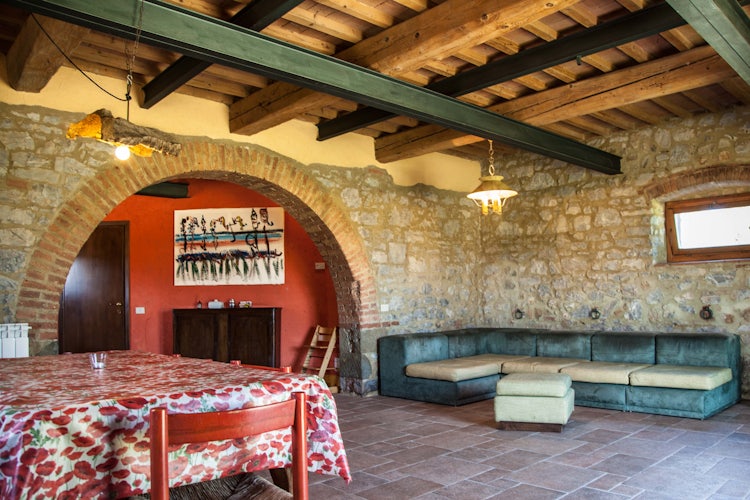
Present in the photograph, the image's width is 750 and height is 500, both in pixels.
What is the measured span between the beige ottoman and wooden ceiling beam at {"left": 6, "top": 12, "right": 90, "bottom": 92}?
4.00 meters

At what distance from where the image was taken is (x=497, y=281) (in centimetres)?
786

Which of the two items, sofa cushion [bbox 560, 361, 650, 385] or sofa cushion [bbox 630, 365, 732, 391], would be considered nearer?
sofa cushion [bbox 630, 365, 732, 391]

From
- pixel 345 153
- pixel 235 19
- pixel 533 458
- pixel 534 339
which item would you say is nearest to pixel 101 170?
pixel 235 19

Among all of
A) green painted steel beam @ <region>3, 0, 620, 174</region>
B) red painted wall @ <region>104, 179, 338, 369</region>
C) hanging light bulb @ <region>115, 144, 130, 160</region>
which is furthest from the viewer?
red painted wall @ <region>104, 179, 338, 369</region>

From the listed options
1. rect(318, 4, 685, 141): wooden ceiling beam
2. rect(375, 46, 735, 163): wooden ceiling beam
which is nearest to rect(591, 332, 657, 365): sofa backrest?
rect(375, 46, 735, 163): wooden ceiling beam

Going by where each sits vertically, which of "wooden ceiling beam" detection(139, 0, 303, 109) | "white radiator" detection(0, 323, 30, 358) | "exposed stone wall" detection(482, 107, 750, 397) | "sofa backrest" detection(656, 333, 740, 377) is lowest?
"sofa backrest" detection(656, 333, 740, 377)

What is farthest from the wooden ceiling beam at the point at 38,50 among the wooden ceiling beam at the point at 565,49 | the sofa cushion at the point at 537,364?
the sofa cushion at the point at 537,364

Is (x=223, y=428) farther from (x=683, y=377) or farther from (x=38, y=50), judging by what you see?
(x=683, y=377)

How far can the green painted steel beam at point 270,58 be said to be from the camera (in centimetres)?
289

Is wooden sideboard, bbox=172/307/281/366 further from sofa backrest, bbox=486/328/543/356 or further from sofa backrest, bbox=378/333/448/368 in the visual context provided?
sofa backrest, bbox=486/328/543/356

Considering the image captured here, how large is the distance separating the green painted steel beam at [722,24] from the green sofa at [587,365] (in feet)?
8.93

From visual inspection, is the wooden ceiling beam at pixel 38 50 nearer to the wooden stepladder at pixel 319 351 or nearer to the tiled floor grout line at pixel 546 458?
the tiled floor grout line at pixel 546 458

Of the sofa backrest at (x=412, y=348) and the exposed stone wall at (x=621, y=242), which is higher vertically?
the exposed stone wall at (x=621, y=242)

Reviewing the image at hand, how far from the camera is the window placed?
6004 mm
